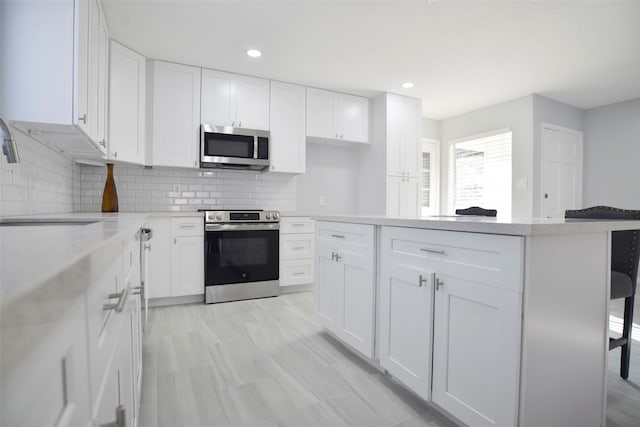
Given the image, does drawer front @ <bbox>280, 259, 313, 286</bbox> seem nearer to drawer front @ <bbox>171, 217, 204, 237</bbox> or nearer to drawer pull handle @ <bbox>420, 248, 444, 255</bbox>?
drawer front @ <bbox>171, 217, 204, 237</bbox>

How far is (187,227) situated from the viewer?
325 cm

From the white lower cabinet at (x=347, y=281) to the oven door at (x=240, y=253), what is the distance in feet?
3.91

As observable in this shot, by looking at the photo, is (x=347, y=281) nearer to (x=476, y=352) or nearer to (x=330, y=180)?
(x=476, y=352)

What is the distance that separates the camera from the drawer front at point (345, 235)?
1.91 m

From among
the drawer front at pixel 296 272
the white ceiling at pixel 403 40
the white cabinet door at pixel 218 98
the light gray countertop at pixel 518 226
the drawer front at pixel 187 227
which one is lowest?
the drawer front at pixel 296 272

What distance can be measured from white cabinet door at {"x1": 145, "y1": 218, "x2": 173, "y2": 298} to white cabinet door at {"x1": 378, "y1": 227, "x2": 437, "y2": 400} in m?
2.25

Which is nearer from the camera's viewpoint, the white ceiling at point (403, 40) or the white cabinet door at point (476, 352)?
the white cabinet door at point (476, 352)

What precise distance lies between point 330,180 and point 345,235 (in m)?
2.63

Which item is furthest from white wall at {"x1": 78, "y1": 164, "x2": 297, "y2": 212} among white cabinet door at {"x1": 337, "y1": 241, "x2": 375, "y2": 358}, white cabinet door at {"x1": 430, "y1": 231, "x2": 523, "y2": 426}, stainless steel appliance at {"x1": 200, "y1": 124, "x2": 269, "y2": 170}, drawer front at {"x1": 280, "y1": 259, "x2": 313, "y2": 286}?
white cabinet door at {"x1": 430, "y1": 231, "x2": 523, "y2": 426}

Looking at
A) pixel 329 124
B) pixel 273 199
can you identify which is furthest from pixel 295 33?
pixel 273 199

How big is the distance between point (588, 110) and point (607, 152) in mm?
712

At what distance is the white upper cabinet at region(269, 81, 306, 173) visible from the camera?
3.83m

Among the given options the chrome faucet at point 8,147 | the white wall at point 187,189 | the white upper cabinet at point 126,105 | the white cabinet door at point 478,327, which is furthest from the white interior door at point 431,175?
the chrome faucet at point 8,147

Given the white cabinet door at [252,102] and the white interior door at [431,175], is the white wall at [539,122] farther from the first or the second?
the white cabinet door at [252,102]
